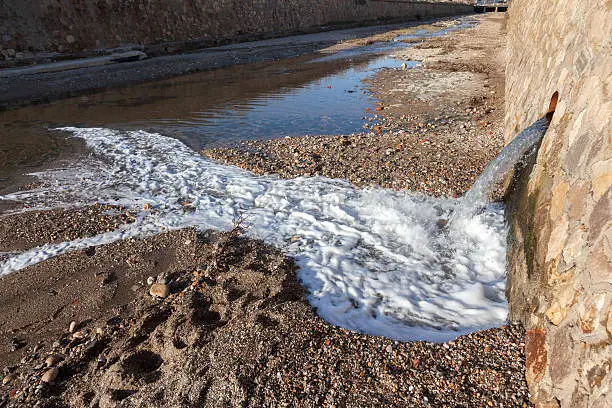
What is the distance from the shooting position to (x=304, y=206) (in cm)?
546

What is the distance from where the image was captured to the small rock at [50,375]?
9.19ft

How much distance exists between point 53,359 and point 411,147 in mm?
6170

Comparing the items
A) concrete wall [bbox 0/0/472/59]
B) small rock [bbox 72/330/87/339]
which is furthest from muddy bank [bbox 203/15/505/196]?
concrete wall [bbox 0/0/472/59]

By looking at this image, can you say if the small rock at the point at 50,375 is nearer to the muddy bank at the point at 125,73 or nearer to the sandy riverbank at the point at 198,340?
the sandy riverbank at the point at 198,340

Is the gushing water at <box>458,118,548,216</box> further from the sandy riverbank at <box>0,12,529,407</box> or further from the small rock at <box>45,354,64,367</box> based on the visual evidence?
the small rock at <box>45,354,64,367</box>

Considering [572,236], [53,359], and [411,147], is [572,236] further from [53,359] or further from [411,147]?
[411,147]

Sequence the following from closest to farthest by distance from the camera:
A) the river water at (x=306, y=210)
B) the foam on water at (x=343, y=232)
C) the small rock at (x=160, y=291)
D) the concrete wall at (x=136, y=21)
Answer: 1. the foam on water at (x=343, y=232)
2. the river water at (x=306, y=210)
3. the small rock at (x=160, y=291)
4. the concrete wall at (x=136, y=21)

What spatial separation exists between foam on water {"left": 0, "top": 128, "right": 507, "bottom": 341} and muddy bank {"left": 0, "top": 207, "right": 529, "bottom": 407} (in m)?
0.34

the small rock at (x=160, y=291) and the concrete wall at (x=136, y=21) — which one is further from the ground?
the concrete wall at (x=136, y=21)

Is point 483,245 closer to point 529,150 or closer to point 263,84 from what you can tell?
point 529,150

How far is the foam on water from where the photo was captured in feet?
11.0

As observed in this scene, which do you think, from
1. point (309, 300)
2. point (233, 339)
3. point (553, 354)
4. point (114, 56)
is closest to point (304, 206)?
point (309, 300)

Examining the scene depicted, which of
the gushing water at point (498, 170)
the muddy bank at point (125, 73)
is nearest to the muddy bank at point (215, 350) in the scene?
the gushing water at point (498, 170)

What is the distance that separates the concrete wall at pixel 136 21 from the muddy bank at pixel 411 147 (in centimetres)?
1681
